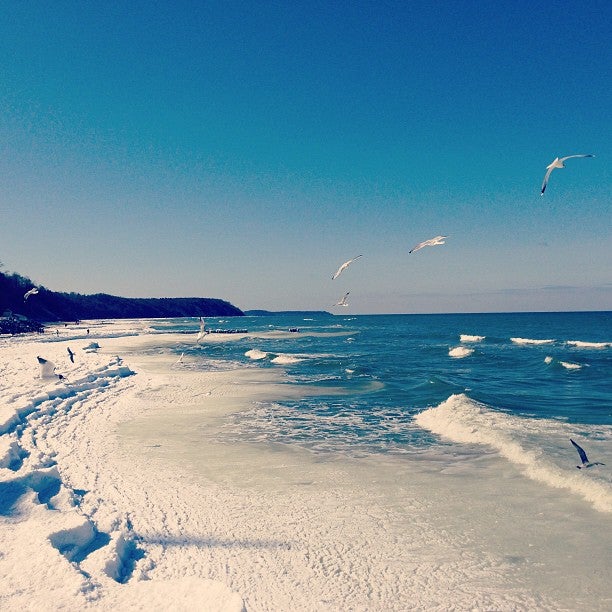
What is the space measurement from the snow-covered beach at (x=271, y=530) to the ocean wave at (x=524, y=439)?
473 mm

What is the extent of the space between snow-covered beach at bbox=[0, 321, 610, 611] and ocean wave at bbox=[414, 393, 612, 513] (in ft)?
1.55

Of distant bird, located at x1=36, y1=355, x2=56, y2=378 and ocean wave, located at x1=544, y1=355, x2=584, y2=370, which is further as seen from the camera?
ocean wave, located at x1=544, y1=355, x2=584, y2=370

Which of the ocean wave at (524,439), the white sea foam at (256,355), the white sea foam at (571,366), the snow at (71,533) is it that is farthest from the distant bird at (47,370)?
the white sea foam at (571,366)

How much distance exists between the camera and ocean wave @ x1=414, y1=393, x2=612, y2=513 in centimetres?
860

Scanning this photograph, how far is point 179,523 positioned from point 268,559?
160 cm

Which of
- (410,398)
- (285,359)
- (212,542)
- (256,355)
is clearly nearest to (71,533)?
(212,542)

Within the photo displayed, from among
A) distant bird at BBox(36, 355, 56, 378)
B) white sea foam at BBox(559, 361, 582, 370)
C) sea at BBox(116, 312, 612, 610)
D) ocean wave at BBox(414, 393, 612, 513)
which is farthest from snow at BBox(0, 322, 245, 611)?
white sea foam at BBox(559, 361, 582, 370)

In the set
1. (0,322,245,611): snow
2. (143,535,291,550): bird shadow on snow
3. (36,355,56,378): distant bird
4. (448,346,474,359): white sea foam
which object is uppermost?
(36,355,56,378): distant bird

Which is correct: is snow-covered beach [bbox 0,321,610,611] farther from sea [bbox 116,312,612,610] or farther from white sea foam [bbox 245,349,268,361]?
white sea foam [bbox 245,349,268,361]

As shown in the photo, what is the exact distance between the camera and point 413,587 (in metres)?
5.38

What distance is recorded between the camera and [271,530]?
22.2 feet

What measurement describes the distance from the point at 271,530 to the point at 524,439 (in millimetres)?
7760

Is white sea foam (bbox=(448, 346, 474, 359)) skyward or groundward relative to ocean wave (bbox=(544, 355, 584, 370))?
groundward

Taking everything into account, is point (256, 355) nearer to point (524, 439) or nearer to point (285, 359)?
point (285, 359)
